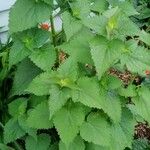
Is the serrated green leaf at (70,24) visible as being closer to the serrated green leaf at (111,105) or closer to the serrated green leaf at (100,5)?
the serrated green leaf at (100,5)

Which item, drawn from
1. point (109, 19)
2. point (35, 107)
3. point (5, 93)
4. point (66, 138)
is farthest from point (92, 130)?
point (5, 93)

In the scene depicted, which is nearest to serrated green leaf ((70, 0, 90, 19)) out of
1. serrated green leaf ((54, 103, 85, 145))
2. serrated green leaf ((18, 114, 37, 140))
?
serrated green leaf ((54, 103, 85, 145))

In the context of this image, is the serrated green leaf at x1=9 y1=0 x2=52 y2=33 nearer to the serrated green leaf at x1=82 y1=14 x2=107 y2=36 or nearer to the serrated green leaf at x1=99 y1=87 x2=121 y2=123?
the serrated green leaf at x1=82 y1=14 x2=107 y2=36

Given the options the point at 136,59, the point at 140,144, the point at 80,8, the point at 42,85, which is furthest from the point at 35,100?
the point at 140,144

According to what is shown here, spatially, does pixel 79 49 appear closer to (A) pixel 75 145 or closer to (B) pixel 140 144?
(A) pixel 75 145

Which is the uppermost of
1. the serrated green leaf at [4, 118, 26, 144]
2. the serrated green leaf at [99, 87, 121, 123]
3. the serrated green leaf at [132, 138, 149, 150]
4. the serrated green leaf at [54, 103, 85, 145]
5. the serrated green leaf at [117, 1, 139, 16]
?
the serrated green leaf at [117, 1, 139, 16]

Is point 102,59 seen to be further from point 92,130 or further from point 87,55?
point 92,130
